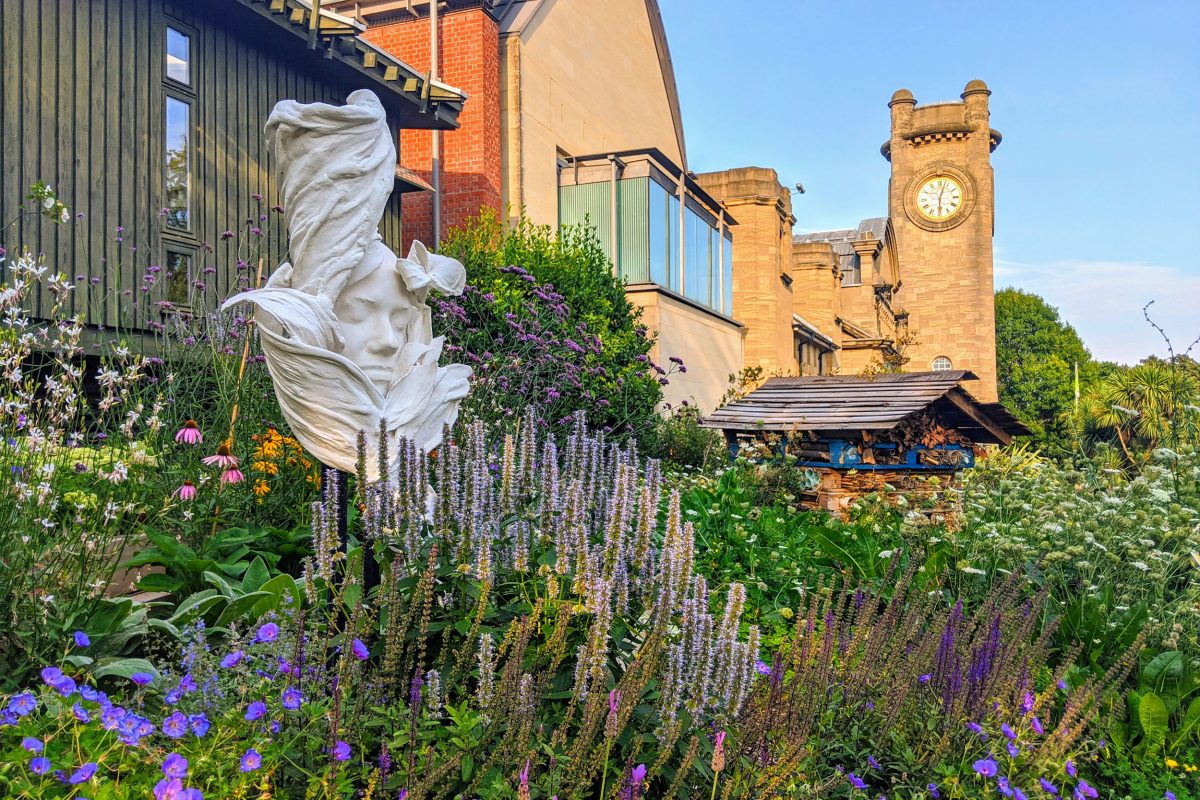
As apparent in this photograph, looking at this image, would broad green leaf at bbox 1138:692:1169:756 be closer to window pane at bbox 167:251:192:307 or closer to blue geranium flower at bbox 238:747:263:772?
blue geranium flower at bbox 238:747:263:772

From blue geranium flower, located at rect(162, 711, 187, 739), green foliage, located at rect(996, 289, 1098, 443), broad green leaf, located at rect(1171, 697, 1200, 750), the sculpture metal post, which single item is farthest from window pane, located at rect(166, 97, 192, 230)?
A: green foliage, located at rect(996, 289, 1098, 443)

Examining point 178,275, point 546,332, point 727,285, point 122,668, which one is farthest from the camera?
point 727,285

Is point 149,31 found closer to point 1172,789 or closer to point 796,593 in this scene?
point 796,593

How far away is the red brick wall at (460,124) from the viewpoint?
45.6 feet

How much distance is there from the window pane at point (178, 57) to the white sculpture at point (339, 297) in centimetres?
704

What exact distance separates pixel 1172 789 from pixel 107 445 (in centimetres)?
500

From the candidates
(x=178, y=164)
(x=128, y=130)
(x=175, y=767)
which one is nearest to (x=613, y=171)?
(x=178, y=164)

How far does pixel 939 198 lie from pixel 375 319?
51.5 m

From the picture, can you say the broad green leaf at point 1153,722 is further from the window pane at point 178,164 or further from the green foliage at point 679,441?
the window pane at point 178,164

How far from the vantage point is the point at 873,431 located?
759 centimetres

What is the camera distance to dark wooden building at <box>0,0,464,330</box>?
26.7 ft

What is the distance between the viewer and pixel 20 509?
9.42 feet

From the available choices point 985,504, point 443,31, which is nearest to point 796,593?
point 985,504

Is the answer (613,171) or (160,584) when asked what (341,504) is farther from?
(613,171)
